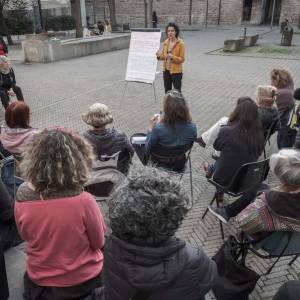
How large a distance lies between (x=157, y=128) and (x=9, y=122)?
1.66 m

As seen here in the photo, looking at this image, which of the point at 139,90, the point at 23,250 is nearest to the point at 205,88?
the point at 139,90

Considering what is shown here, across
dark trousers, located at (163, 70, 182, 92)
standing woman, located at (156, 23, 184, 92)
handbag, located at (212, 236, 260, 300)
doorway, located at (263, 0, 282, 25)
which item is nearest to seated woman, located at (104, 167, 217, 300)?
handbag, located at (212, 236, 260, 300)

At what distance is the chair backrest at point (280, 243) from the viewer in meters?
2.74

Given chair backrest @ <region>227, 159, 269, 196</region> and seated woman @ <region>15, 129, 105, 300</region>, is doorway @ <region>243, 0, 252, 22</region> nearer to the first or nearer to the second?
chair backrest @ <region>227, 159, 269, 196</region>

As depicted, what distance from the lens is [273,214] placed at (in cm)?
261

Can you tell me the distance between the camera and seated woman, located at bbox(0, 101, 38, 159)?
3930 mm

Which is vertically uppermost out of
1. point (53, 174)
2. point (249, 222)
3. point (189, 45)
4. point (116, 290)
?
point (53, 174)

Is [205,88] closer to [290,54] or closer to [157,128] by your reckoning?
[157,128]

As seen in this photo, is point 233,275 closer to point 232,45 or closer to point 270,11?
point 232,45

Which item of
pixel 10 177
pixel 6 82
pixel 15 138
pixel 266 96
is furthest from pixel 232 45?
pixel 10 177

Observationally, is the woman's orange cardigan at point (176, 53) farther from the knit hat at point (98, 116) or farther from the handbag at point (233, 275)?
the handbag at point (233, 275)

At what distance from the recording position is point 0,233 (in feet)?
10.4

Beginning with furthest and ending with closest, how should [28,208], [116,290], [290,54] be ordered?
[290,54] → [28,208] → [116,290]

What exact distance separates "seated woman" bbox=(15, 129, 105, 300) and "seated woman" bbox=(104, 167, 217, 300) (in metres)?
0.52
